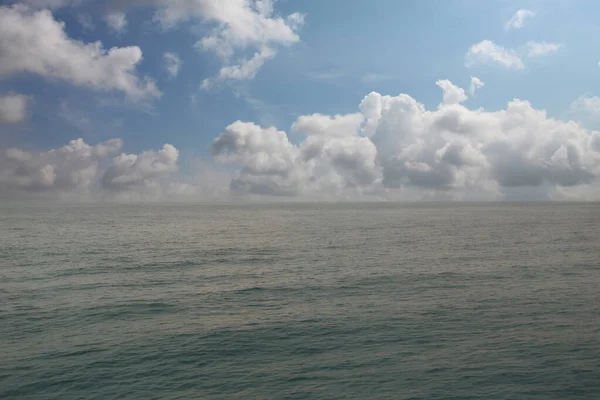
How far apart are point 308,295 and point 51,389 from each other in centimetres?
2575

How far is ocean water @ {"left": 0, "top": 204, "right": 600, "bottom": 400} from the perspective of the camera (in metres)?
24.2

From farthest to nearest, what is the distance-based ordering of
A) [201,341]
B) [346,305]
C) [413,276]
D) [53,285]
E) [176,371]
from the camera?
[413,276], [53,285], [346,305], [201,341], [176,371]

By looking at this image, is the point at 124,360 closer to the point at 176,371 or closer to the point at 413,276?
the point at 176,371

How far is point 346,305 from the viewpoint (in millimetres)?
40531

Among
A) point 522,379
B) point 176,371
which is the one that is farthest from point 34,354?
point 522,379

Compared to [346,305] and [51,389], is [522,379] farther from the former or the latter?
[51,389]

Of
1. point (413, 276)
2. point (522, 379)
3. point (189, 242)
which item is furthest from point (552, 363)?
point (189, 242)

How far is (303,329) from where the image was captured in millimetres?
33562

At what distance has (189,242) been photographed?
97750 millimetres

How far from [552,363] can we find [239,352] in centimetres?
2022

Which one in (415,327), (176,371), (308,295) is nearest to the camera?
(176,371)

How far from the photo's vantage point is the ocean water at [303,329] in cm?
2423

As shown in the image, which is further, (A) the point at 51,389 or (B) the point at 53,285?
(B) the point at 53,285

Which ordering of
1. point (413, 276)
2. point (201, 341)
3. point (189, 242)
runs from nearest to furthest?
1. point (201, 341)
2. point (413, 276)
3. point (189, 242)
